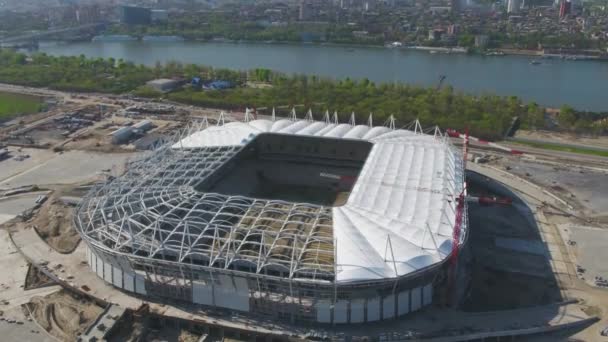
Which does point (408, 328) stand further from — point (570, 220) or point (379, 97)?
point (379, 97)

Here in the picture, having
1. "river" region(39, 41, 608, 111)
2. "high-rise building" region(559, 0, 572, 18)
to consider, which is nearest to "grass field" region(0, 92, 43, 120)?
"river" region(39, 41, 608, 111)

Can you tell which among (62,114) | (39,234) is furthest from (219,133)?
(62,114)

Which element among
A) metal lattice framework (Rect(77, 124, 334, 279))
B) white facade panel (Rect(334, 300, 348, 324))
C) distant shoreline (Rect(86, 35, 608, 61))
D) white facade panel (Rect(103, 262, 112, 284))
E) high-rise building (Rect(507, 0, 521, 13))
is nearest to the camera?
white facade panel (Rect(334, 300, 348, 324))

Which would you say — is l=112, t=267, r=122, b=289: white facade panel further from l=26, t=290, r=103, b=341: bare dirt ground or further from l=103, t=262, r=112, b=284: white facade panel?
l=26, t=290, r=103, b=341: bare dirt ground

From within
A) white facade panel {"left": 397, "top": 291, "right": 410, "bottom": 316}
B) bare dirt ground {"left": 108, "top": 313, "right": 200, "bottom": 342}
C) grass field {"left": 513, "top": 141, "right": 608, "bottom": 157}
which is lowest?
bare dirt ground {"left": 108, "top": 313, "right": 200, "bottom": 342}

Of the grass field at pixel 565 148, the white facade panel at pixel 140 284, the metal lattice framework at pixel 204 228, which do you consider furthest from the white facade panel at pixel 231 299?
the grass field at pixel 565 148

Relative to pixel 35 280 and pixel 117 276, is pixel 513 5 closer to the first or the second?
pixel 117 276

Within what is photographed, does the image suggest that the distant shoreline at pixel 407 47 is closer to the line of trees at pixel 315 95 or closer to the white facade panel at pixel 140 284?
the line of trees at pixel 315 95
